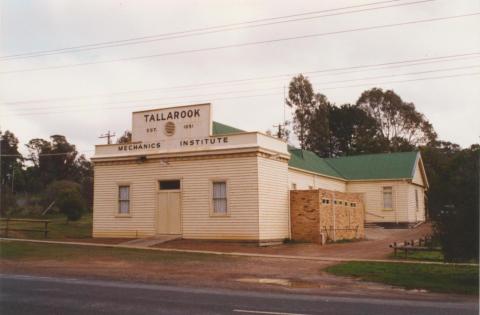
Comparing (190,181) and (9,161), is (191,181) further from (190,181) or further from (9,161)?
(9,161)

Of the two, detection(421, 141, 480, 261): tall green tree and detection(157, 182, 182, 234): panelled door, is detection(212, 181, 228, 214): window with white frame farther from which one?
detection(421, 141, 480, 261): tall green tree

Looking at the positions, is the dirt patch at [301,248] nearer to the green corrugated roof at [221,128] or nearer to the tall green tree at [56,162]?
the green corrugated roof at [221,128]

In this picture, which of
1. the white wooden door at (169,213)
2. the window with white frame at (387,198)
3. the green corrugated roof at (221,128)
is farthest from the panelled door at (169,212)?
the window with white frame at (387,198)

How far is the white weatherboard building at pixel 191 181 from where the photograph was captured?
27.0 metres

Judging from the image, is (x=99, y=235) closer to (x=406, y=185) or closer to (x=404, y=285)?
(x=404, y=285)

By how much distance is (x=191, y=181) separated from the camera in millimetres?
28250

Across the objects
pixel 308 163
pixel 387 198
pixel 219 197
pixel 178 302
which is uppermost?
pixel 308 163

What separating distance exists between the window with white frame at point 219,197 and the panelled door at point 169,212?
2.00 metres

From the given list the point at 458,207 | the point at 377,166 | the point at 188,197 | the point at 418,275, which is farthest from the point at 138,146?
the point at 377,166

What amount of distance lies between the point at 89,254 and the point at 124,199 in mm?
8507

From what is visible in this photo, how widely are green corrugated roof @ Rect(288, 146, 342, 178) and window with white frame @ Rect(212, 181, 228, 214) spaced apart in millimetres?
8002

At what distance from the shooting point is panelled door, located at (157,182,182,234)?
28.4 m

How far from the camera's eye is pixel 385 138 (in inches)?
2736

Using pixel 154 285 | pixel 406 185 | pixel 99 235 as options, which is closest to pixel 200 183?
pixel 99 235
